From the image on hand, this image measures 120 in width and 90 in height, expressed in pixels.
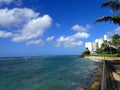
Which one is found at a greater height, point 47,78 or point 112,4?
point 112,4

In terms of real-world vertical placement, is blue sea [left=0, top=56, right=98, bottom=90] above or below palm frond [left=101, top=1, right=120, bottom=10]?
below

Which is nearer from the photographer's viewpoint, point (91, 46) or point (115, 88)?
point (115, 88)

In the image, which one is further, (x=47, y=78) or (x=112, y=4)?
(x=47, y=78)

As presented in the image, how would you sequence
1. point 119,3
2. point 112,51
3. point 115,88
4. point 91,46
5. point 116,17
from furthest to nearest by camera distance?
1. point 91,46
2. point 112,51
3. point 119,3
4. point 116,17
5. point 115,88

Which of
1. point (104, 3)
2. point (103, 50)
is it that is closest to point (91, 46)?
point (103, 50)

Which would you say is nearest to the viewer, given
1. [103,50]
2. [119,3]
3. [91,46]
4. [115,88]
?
[115,88]

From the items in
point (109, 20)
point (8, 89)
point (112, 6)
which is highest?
point (112, 6)

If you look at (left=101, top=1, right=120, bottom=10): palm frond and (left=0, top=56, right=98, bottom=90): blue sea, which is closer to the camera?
(left=101, top=1, right=120, bottom=10): palm frond

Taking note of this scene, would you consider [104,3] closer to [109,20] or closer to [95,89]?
[109,20]

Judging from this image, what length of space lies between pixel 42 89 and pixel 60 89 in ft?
5.07

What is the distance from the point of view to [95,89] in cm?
1078

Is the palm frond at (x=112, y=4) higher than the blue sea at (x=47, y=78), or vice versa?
the palm frond at (x=112, y=4)

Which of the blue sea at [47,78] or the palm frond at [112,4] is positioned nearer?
the palm frond at [112,4]

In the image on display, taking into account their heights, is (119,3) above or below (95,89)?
above
